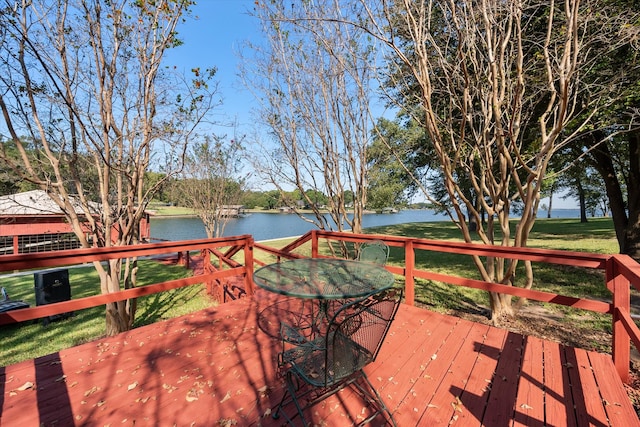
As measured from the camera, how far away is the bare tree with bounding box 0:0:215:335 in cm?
337

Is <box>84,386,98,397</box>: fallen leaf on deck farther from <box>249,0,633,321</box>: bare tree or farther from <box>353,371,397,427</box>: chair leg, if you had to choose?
<box>249,0,633,321</box>: bare tree

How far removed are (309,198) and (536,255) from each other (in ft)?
15.6

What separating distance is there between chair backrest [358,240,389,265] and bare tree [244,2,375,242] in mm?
2330

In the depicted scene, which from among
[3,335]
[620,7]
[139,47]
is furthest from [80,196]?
[620,7]

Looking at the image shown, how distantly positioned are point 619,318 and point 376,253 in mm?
2215

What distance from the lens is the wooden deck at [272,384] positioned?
5.63 feet

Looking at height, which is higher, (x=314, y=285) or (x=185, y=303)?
(x=314, y=285)

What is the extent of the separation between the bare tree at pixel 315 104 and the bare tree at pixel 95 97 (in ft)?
6.45

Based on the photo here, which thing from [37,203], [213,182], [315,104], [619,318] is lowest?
[619,318]

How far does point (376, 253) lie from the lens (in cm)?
374

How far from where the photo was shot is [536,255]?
8.30 ft

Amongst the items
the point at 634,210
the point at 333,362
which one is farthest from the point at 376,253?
the point at 634,210

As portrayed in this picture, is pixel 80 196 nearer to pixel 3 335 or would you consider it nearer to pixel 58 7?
pixel 58 7

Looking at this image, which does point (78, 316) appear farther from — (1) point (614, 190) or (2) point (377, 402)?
(1) point (614, 190)
